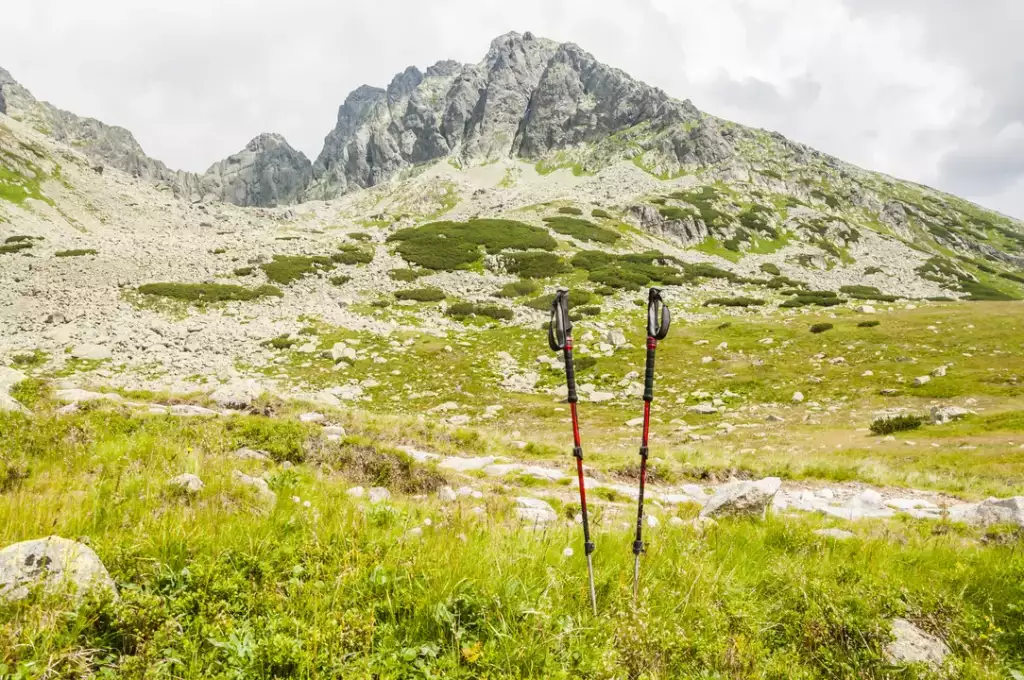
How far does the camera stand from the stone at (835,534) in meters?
6.75

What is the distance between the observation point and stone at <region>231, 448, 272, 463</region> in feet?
28.8

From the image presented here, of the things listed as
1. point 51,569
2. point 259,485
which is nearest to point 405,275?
point 259,485

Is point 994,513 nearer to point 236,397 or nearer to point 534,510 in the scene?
point 534,510

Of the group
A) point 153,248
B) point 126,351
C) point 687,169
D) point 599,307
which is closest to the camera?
point 126,351

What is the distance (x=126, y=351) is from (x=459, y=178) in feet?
467

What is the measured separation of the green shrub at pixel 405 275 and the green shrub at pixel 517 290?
315 inches

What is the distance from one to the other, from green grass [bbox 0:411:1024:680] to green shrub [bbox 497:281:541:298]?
119 ft

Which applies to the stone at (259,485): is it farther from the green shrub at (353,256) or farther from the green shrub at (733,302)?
the green shrub at (733,302)

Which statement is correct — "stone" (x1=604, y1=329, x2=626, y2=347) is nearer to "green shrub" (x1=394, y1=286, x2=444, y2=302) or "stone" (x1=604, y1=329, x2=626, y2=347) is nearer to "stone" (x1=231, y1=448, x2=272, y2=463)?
"green shrub" (x1=394, y1=286, x2=444, y2=302)

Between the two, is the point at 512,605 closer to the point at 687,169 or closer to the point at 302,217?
the point at 687,169

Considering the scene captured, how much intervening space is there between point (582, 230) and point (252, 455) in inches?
2494

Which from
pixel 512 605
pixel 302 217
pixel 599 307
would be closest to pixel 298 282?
pixel 599 307

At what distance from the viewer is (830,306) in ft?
152

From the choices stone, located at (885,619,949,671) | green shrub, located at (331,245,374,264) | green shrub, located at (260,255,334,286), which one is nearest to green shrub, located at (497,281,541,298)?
green shrub, located at (331,245,374,264)
